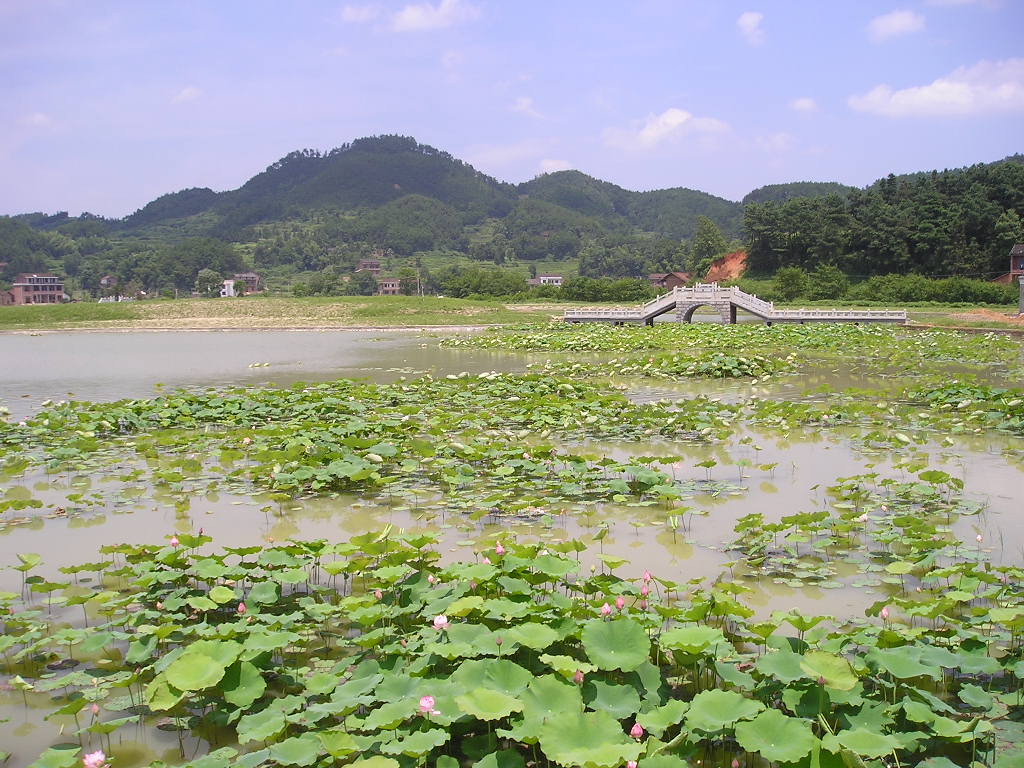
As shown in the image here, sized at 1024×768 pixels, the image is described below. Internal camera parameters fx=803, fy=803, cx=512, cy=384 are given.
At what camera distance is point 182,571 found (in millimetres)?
4910

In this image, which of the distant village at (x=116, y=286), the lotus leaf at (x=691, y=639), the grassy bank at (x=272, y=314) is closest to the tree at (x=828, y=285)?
the grassy bank at (x=272, y=314)

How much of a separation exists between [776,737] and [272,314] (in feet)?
166

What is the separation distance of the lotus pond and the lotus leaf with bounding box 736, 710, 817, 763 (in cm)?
1

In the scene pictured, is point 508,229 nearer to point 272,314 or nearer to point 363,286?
point 363,286

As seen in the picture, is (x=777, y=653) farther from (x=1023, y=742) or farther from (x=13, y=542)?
(x=13, y=542)

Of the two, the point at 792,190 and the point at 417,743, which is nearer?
the point at 417,743

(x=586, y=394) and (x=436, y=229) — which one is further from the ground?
(x=436, y=229)

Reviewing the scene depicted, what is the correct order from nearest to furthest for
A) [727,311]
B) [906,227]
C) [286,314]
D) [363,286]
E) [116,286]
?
[727,311]
[286,314]
[906,227]
[116,286]
[363,286]

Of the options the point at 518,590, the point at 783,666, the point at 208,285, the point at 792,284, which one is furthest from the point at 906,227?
the point at 208,285

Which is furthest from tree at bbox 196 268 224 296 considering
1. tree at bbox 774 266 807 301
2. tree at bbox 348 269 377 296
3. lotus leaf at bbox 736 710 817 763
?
lotus leaf at bbox 736 710 817 763

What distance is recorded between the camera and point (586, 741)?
8.96 feet

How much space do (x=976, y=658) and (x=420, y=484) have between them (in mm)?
4978

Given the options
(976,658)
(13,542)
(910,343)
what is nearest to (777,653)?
(976,658)

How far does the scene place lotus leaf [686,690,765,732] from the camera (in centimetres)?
285
